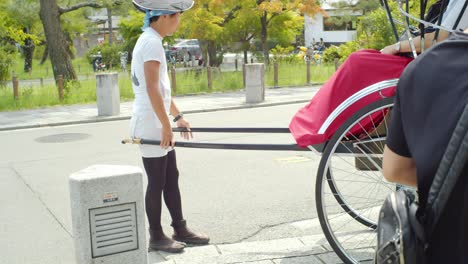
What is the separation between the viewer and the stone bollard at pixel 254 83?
15727 mm

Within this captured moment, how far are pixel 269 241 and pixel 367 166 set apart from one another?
1.17 m

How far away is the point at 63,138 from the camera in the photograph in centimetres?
1148

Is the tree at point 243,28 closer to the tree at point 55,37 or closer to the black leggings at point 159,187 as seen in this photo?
the tree at point 55,37

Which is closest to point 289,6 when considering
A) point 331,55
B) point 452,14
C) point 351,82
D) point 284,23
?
point 284,23

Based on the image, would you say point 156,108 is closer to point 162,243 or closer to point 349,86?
point 162,243

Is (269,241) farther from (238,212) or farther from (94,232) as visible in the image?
(94,232)

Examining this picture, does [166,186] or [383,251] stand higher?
[383,251]

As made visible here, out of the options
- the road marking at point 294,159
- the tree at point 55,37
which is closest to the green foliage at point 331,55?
the tree at point 55,37

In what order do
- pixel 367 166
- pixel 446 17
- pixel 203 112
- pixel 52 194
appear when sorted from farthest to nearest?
pixel 203 112 < pixel 52 194 < pixel 367 166 < pixel 446 17

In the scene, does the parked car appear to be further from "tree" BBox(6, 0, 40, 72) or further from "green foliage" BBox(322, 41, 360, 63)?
"green foliage" BBox(322, 41, 360, 63)

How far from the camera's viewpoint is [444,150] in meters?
1.62

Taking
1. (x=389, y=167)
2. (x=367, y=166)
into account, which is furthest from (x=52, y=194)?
(x=389, y=167)

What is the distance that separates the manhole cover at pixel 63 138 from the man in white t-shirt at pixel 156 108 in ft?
22.9

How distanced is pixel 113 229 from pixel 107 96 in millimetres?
10913
